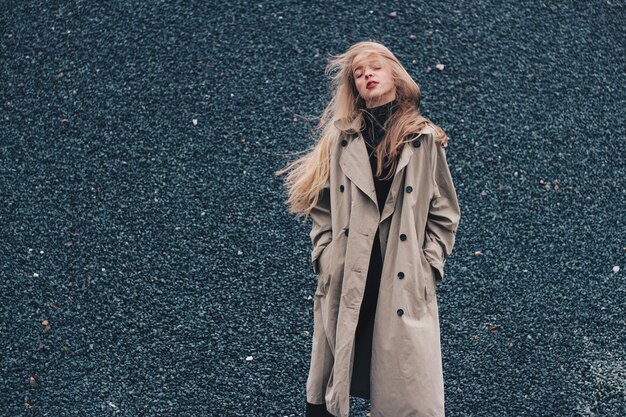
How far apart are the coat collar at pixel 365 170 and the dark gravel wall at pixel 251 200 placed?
4.71ft

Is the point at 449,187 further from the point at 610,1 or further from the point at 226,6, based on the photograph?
the point at 610,1

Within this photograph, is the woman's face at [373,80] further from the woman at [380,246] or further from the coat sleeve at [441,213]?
the coat sleeve at [441,213]

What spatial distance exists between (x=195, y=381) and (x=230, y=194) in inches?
47.9

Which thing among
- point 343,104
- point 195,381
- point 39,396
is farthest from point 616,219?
point 39,396

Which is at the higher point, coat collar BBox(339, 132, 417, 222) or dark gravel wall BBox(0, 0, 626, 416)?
coat collar BBox(339, 132, 417, 222)

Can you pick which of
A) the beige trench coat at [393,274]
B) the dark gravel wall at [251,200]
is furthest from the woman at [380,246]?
the dark gravel wall at [251,200]

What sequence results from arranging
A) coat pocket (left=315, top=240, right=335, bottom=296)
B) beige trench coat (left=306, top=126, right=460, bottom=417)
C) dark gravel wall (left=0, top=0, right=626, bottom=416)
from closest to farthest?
beige trench coat (left=306, top=126, right=460, bottom=417) → coat pocket (left=315, top=240, right=335, bottom=296) → dark gravel wall (left=0, top=0, right=626, bottom=416)

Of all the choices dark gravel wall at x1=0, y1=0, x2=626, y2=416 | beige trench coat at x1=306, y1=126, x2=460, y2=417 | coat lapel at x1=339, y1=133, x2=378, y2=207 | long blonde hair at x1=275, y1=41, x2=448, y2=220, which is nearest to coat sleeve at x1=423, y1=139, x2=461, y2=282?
beige trench coat at x1=306, y1=126, x2=460, y2=417

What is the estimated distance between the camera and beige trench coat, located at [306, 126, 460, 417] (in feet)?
8.31

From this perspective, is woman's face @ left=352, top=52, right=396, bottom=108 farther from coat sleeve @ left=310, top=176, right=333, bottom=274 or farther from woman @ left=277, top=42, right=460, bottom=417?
coat sleeve @ left=310, top=176, right=333, bottom=274

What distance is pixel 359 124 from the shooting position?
8.75 ft

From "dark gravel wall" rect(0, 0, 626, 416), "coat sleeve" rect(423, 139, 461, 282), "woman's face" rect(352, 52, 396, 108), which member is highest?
"woman's face" rect(352, 52, 396, 108)

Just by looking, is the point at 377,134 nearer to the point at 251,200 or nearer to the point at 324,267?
the point at 324,267

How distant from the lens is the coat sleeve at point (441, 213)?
265 cm
